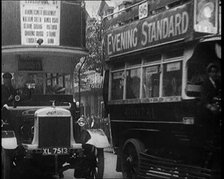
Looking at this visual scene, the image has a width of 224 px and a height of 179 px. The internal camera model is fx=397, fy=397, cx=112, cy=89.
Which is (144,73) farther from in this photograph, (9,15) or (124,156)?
(9,15)

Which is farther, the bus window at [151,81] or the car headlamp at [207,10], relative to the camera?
the bus window at [151,81]

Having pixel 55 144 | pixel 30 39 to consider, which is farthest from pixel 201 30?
pixel 55 144

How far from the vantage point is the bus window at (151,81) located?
263 inches

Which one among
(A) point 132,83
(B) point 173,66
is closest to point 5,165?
(A) point 132,83

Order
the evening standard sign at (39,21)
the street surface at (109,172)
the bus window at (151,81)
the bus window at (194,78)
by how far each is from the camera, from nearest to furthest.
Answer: the evening standard sign at (39,21), the bus window at (194,78), the bus window at (151,81), the street surface at (109,172)

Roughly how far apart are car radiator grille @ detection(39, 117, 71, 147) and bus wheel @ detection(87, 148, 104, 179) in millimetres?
788

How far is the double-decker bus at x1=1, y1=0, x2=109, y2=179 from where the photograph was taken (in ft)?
18.9

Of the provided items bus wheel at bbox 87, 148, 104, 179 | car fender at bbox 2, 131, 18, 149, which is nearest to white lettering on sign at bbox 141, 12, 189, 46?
bus wheel at bbox 87, 148, 104, 179

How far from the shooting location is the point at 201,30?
5871 millimetres

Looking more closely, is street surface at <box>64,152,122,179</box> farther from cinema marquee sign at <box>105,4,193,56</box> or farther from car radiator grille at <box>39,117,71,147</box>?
cinema marquee sign at <box>105,4,193,56</box>

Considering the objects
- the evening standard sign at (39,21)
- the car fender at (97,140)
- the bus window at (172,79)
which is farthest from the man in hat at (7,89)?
the bus window at (172,79)

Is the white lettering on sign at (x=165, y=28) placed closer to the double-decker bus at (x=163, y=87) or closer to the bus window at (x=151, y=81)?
the double-decker bus at (x=163, y=87)

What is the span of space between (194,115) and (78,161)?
233 centimetres

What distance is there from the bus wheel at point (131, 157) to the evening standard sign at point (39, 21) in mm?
2442
